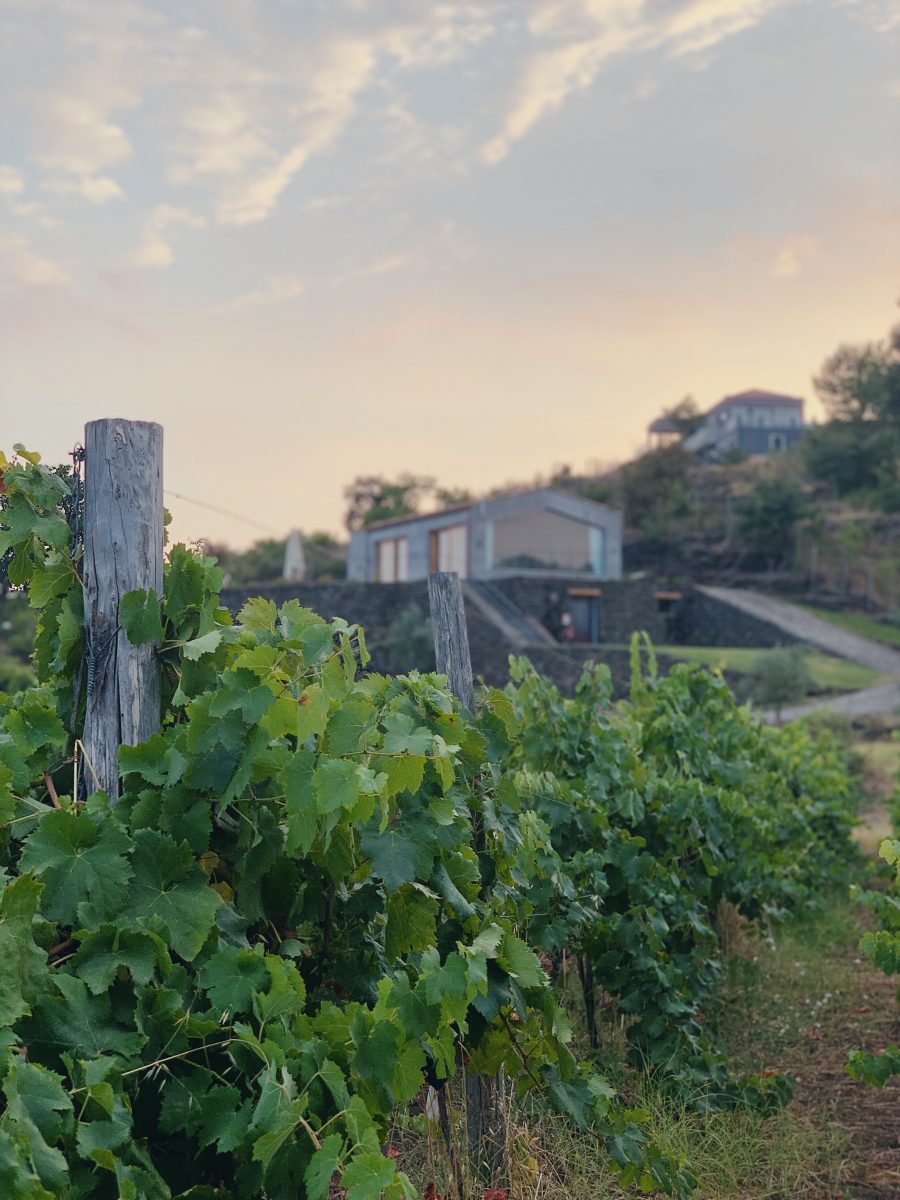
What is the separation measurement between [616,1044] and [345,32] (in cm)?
711

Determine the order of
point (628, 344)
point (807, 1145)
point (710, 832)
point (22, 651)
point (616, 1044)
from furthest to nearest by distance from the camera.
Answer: point (22, 651), point (628, 344), point (710, 832), point (616, 1044), point (807, 1145)

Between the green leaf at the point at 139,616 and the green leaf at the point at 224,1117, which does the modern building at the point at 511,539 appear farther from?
the green leaf at the point at 224,1117

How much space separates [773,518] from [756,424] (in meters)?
30.5

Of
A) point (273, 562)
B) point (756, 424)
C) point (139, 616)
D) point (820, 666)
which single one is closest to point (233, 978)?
point (139, 616)

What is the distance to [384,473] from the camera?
180 ft

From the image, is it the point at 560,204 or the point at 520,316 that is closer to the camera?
the point at 560,204

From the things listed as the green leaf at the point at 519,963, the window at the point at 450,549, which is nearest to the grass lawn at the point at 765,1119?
the green leaf at the point at 519,963

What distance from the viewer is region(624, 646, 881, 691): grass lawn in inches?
919

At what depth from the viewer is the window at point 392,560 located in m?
32.6

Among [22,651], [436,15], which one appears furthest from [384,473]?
[436,15]

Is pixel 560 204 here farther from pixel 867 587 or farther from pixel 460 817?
pixel 867 587

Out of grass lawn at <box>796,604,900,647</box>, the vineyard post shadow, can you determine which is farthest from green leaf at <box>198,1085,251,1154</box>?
grass lawn at <box>796,604,900,647</box>

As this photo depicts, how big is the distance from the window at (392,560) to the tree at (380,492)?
2008cm

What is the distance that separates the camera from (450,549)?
32188mm
